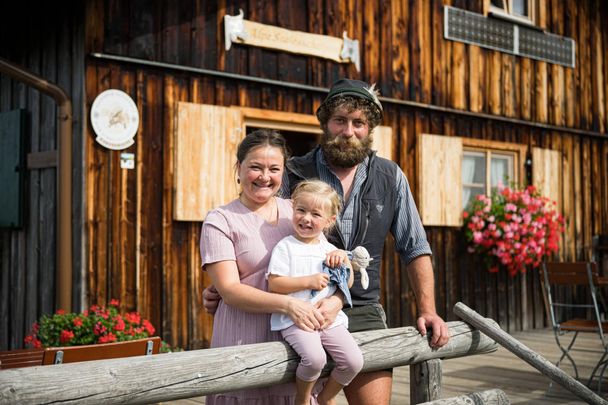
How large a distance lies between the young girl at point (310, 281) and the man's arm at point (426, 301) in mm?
570

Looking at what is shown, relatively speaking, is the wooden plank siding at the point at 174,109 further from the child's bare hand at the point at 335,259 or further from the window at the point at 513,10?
the child's bare hand at the point at 335,259

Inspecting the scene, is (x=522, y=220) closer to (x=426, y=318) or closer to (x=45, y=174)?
(x=45, y=174)

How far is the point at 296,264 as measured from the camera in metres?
2.86

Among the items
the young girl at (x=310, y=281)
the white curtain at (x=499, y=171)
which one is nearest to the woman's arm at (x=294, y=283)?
the young girl at (x=310, y=281)

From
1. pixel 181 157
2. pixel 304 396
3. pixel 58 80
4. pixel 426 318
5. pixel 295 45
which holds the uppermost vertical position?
pixel 295 45

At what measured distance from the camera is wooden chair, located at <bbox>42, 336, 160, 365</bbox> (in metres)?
3.47

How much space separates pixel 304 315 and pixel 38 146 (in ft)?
17.6

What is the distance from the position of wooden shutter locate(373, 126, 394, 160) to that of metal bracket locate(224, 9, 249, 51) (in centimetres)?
191

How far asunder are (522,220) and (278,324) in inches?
289

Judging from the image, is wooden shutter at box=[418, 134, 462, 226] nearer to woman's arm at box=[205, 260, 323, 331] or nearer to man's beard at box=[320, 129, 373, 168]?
man's beard at box=[320, 129, 373, 168]

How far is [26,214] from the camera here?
7668 mm

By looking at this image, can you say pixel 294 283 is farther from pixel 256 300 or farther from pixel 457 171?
pixel 457 171

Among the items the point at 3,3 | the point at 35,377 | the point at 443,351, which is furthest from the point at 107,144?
the point at 35,377

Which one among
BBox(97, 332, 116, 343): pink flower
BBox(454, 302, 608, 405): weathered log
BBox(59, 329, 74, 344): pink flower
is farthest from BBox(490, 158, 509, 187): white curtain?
BBox(454, 302, 608, 405): weathered log
